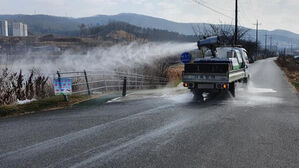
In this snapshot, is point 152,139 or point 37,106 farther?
point 37,106

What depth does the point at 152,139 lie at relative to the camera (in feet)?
20.6

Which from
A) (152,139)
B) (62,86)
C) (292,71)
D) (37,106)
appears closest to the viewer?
(152,139)

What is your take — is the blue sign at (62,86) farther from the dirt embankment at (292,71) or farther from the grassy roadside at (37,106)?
the dirt embankment at (292,71)

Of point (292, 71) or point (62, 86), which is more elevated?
point (62, 86)

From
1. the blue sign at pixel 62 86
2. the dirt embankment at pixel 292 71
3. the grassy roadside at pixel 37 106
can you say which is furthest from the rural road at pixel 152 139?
the dirt embankment at pixel 292 71

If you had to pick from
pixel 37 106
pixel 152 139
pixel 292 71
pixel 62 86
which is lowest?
pixel 152 139

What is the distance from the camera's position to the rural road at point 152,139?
4.92 m

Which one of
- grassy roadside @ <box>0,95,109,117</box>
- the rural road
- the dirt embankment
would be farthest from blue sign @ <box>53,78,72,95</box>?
the dirt embankment

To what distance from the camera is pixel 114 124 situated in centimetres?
785

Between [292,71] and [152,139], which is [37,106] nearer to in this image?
[152,139]

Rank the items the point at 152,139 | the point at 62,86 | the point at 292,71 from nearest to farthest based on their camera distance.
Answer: the point at 152,139
the point at 62,86
the point at 292,71

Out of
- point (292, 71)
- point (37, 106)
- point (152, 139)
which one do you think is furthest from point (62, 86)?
point (292, 71)

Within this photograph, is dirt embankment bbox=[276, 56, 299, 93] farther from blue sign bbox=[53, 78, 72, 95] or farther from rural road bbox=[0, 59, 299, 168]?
blue sign bbox=[53, 78, 72, 95]

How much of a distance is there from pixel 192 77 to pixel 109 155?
27.7 ft
